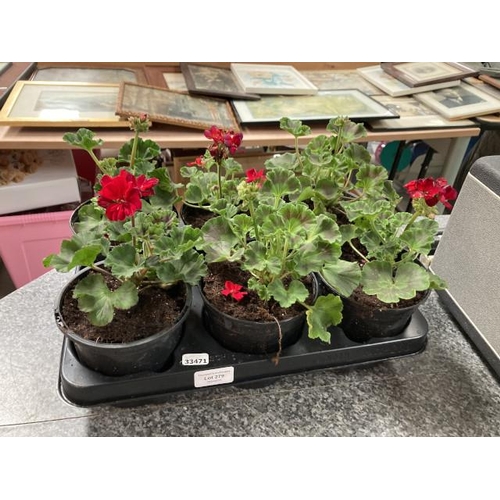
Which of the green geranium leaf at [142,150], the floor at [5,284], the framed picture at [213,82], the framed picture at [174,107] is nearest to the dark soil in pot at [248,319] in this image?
the green geranium leaf at [142,150]

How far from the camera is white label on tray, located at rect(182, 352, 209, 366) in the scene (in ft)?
2.37

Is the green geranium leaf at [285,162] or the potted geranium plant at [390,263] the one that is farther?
the green geranium leaf at [285,162]

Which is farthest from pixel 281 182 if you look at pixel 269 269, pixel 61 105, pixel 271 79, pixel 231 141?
pixel 271 79

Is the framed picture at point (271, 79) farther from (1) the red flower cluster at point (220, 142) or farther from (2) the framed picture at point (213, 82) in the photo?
(1) the red flower cluster at point (220, 142)

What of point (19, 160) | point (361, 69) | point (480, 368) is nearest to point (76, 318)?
point (480, 368)

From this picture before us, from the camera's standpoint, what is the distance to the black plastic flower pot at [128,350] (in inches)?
24.7

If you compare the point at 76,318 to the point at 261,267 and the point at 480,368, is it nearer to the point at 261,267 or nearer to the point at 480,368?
the point at 261,267

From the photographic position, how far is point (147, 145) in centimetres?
80

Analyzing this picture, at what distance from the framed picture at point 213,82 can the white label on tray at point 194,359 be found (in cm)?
113

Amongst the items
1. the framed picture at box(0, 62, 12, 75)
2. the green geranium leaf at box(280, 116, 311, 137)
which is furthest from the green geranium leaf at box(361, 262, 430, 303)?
the framed picture at box(0, 62, 12, 75)

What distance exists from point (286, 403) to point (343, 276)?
0.81 feet

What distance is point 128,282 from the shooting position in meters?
0.63

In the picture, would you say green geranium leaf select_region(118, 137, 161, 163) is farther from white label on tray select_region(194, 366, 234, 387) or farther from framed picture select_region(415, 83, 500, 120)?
framed picture select_region(415, 83, 500, 120)

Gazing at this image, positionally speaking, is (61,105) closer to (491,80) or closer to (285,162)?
(285,162)
